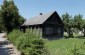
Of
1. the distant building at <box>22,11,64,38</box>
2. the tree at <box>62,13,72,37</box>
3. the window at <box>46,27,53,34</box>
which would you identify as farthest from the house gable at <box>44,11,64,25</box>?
the tree at <box>62,13,72,37</box>

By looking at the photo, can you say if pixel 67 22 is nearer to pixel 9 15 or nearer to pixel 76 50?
pixel 9 15

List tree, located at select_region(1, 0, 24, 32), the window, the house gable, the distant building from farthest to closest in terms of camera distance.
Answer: tree, located at select_region(1, 0, 24, 32) → the house gable → the window → the distant building

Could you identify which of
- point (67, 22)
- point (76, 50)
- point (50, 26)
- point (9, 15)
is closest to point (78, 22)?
point (67, 22)

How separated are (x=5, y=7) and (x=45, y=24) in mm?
14108

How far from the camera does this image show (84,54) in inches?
260

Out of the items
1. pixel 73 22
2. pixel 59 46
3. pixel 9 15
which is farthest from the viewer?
pixel 73 22

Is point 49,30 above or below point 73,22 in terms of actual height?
below

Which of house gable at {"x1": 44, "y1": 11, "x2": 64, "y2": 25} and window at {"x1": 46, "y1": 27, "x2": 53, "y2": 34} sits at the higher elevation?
house gable at {"x1": 44, "y1": 11, "x2": 64, "y2": 25}

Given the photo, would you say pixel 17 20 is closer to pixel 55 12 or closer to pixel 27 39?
pixel 55 12

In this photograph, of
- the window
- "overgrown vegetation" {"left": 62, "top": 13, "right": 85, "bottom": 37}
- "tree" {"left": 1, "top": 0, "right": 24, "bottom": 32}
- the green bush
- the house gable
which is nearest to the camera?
the green bush

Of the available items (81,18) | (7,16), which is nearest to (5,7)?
(7,16)

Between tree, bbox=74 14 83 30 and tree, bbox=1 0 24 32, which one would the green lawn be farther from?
tree, bbox=74 14 83 30

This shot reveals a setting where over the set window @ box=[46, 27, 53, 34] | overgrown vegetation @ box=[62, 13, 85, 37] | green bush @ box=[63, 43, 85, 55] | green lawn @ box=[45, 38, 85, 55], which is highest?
overgrown vegetation @ box=[62, 13, 85, 37]

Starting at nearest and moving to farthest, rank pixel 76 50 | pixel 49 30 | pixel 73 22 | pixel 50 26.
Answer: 1. pixel 76 50
2. pixel 49 30
3. pixel 50 26
4. pixel 73 22
